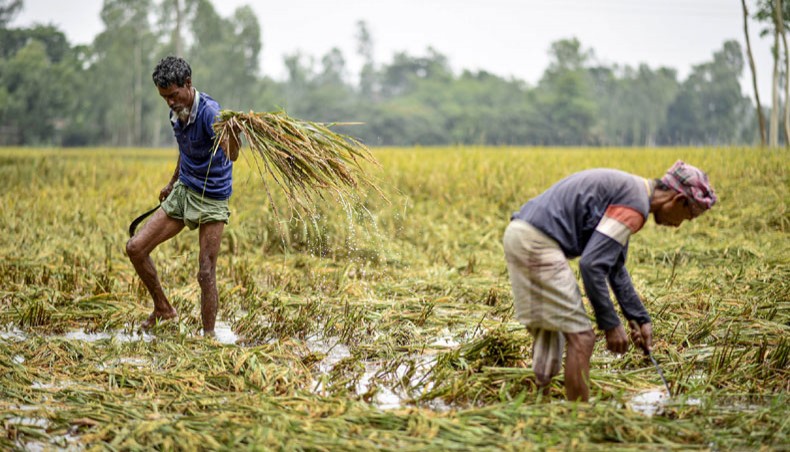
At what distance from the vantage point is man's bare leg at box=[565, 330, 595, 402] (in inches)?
129

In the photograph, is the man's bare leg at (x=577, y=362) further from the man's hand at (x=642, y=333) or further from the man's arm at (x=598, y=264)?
the man's hand at (x=642, y=333)

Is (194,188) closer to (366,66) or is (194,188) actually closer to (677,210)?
(677,210)

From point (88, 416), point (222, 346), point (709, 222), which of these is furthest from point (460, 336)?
point (709, 222)

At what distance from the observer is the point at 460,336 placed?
5.00 meters

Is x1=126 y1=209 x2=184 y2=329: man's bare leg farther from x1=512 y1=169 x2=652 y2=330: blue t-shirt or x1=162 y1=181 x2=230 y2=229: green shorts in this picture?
x1=512 y1=169 x2=652 y2=330: blue t-shirt

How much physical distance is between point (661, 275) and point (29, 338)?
4905mm

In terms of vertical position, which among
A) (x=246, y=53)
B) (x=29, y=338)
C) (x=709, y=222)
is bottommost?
(x=29, y=338)

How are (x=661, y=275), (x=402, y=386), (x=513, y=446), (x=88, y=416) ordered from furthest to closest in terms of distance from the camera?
(x=661, y=275) < (x=402, y=386) < (x=88, y=416) < (x=513, y=446)

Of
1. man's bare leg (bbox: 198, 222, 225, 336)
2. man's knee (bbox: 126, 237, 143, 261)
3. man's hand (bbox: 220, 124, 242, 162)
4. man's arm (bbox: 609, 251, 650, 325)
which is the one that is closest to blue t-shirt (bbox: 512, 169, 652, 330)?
man's arm (bbox: 609, 251, 650, 325)

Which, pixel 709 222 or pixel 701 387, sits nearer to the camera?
pixel 701 387

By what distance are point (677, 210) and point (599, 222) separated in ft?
1.05

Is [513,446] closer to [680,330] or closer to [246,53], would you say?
[680,330]

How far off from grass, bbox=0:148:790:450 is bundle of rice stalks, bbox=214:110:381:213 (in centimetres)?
19

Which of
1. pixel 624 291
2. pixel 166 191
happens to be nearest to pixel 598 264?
pixel 624 291
